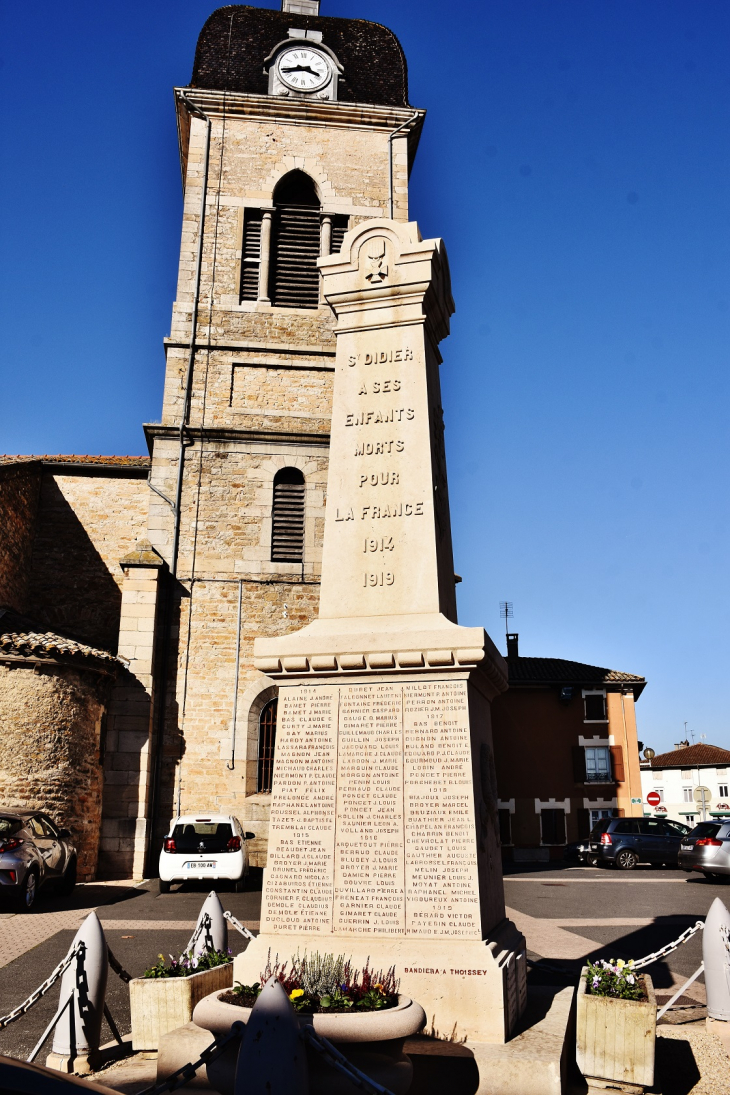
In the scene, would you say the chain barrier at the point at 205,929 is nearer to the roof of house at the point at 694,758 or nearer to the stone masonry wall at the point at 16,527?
the stone masonry wall at the point at 16,527

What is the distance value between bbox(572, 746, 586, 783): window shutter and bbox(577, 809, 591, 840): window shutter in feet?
3.45

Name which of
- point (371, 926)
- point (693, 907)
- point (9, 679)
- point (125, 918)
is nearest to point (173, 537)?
point (9, 679)

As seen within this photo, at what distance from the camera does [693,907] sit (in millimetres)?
13062

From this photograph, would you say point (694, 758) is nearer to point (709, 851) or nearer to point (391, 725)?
point (709, 851)

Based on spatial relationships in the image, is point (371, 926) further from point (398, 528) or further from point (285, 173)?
point (285, 173)

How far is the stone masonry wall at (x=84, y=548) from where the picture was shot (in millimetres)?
20266

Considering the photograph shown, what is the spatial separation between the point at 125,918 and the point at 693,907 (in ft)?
26.8

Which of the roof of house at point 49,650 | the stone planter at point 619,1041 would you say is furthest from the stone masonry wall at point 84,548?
the stone planter at point 619,1041

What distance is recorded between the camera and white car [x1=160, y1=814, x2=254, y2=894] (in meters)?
13.6

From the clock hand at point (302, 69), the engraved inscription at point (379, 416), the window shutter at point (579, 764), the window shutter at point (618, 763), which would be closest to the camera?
the engraved inscription at point (379, 416)

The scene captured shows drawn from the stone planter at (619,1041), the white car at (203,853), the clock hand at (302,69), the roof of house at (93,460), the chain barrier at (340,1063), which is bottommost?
the stone planter at (619,1041)

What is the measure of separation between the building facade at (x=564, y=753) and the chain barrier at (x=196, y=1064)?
87.1 feet

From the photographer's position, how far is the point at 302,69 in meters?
22.3

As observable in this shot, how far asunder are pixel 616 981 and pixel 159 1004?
8.27ft
